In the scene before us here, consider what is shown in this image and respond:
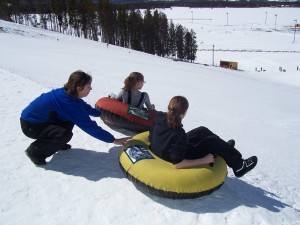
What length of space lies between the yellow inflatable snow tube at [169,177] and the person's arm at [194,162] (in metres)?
0.05

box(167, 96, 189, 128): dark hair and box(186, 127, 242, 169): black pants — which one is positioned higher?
box(167, 96, 189, 128): dark hair

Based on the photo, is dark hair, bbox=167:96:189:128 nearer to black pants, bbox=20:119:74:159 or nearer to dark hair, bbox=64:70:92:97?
dark hair, bbox=64:70:92:97

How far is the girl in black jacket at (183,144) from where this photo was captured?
3477mm

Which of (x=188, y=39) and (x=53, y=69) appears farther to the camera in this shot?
(x=188, y=39)

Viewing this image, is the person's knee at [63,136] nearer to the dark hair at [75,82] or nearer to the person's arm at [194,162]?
the dark hair at [75,82]

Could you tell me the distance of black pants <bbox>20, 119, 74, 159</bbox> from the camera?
390 cm

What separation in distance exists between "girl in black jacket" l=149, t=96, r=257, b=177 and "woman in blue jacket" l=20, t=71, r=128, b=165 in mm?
633

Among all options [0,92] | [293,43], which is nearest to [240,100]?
[0,92]

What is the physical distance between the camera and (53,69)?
11.3 m

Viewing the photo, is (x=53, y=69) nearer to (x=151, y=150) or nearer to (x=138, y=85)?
(x=138, y=85)

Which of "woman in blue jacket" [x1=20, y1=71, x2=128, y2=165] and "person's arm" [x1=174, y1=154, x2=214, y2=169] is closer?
"person's arm" [x1=174, y1=154, x2=214, y2=169]

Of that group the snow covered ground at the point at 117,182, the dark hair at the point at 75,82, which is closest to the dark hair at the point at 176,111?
the snow covered ground at the point at 117,182

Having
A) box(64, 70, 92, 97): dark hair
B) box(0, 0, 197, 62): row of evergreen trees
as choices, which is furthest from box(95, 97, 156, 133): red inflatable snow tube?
box(0, 0, 197, 62): row of evergreen trees

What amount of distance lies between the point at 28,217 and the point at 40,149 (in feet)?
3.15
